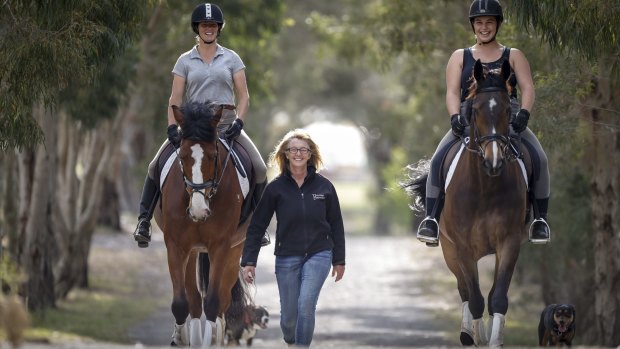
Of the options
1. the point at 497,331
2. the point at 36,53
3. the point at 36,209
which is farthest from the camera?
the point at 36,209

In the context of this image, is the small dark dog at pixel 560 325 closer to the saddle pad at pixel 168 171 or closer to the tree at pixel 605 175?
the tree at pixel 605 175

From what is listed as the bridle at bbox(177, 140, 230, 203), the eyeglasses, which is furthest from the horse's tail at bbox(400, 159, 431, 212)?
the bridle at bbox(177, 140, 230, 203)

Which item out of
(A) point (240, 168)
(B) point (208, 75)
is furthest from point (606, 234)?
(B) point (208, 75)

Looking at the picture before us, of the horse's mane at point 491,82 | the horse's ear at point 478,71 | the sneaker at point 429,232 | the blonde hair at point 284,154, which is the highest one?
the horse's ear at point 478,71

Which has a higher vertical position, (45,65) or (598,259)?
(45,65)

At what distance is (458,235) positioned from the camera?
1412 centimetres

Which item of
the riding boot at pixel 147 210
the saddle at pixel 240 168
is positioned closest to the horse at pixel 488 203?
the saddle at pixel 240 168

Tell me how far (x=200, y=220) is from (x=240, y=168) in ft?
3.48

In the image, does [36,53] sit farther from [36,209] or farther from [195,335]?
[36,209]

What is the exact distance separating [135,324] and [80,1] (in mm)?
8598

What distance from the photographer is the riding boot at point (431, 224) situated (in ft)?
46.7

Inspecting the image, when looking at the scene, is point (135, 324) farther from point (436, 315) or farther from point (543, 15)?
point (543, 15)

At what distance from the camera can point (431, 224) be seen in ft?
47.2

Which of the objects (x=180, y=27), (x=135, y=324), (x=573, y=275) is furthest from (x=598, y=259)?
(x=180, y=27)
